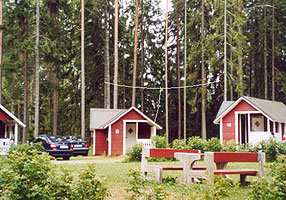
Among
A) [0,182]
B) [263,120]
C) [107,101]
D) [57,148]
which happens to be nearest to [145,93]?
[107,101]

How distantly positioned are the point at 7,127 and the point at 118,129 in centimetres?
759

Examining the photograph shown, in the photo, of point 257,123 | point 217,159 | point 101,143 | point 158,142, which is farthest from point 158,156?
point 101,143

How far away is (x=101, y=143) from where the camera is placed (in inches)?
1117

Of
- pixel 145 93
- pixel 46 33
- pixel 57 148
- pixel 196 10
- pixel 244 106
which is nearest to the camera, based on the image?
pixel 57 148

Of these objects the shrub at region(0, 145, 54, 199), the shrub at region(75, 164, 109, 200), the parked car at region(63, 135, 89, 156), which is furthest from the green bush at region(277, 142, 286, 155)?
the shrub at region(0, 145, 54, 199)

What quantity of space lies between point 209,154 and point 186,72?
32.5m

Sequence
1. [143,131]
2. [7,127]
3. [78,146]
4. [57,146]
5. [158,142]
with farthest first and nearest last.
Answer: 1. [143,131]
2. [7,127]
3. [78,146]
4. [158,142]
5. [57,146]

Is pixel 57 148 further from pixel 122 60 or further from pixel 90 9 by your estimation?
pixel 122 60

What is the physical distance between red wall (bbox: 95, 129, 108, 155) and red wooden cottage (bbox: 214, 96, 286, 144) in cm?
807

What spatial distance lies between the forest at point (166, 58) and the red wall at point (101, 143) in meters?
4.58

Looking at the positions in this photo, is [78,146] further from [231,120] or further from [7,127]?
[231,120]

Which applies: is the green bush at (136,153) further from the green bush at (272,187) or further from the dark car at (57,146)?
the green bush at (272,187)

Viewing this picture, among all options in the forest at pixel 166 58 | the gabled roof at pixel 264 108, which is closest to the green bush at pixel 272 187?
the gabled roof at pixel 264 108

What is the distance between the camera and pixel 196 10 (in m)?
40.2
